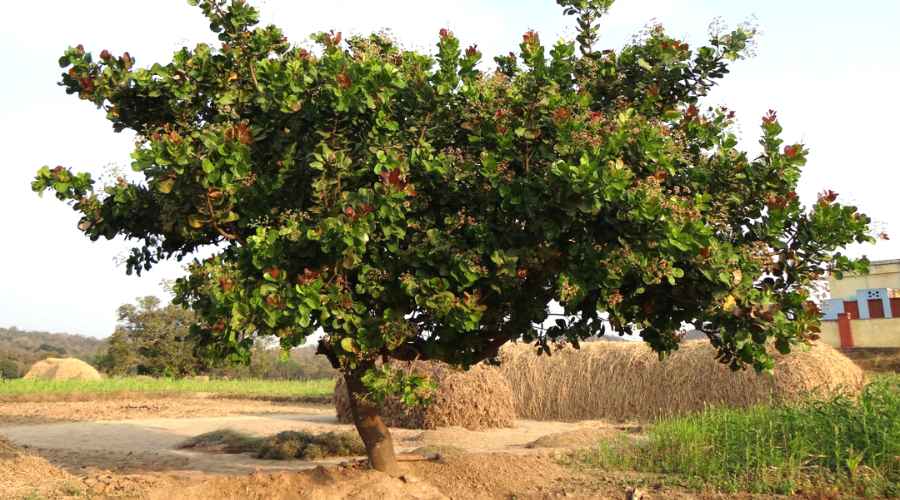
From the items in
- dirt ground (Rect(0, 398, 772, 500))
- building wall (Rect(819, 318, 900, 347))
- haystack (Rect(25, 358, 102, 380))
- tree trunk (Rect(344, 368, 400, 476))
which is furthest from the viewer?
haystack (Rect(25, 358, 102, 380))

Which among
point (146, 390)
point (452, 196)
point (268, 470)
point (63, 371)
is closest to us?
point (452, 196)

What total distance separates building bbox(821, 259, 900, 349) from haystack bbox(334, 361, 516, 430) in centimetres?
1685

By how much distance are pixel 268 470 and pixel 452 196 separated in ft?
19.7

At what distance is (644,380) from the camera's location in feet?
65.2

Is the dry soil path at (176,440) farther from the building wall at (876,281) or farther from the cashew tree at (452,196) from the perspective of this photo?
the building wall at (876,281)

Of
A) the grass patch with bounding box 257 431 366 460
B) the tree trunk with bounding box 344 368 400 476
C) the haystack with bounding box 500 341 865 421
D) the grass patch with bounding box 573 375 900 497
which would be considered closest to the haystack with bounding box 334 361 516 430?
the grass patch with bounding box 257 431 366 460

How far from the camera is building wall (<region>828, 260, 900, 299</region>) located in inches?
1134

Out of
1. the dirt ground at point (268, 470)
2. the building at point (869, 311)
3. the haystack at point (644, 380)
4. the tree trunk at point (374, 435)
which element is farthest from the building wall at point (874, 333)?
the tree trunk at point (374, 435)

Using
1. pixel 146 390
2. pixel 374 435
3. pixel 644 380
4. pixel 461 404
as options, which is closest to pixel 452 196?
pixel 374 435

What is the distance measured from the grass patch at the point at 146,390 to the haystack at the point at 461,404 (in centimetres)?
1299

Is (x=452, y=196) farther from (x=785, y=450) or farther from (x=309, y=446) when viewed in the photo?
(x=309, y=446)

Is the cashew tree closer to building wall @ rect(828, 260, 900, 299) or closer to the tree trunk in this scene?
the tree trunk

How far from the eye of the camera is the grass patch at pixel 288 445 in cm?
1296

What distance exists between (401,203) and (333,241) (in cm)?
67
